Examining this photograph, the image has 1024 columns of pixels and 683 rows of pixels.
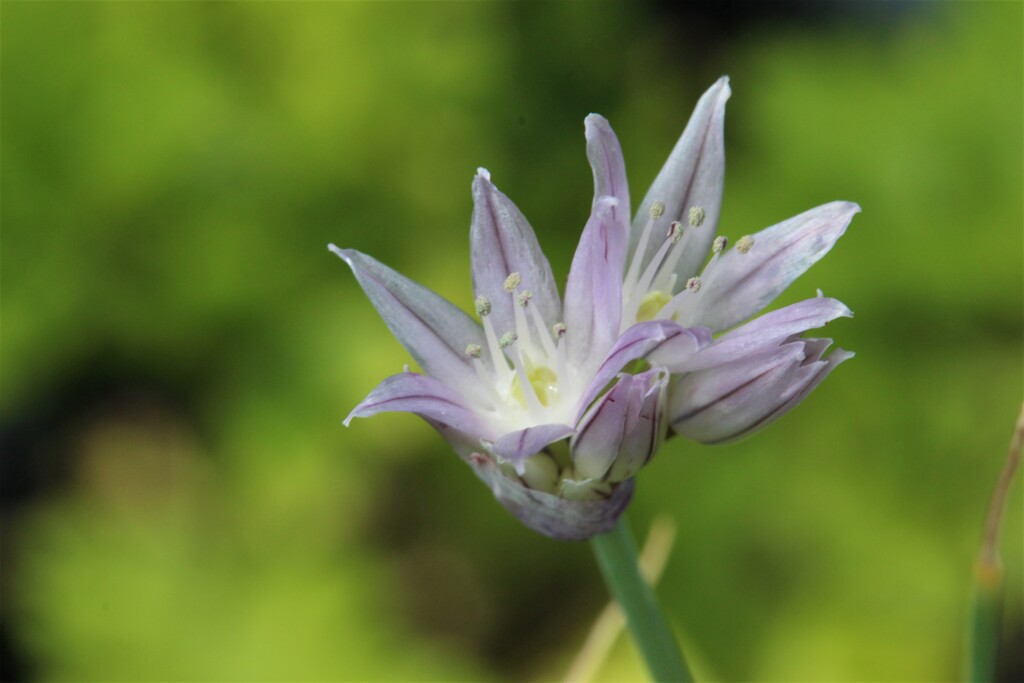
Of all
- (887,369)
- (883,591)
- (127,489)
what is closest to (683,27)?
(887,369)

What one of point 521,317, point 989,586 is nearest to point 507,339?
point 521,317

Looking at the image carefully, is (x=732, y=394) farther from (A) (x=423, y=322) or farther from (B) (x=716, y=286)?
(A) (x=423, y=322)

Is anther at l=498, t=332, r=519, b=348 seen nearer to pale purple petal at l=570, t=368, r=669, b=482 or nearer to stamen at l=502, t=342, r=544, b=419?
stamen at l=502, t=342, r=544, b=419

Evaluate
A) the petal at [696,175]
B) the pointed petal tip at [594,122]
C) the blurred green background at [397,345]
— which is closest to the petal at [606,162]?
the pointed petal tip at [594,122]

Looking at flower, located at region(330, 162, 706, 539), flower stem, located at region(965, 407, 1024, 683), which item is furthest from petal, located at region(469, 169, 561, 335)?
flower stem, located at region(965, 407, 1024, 683)

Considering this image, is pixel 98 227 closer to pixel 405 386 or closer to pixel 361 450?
pixel 361 450
